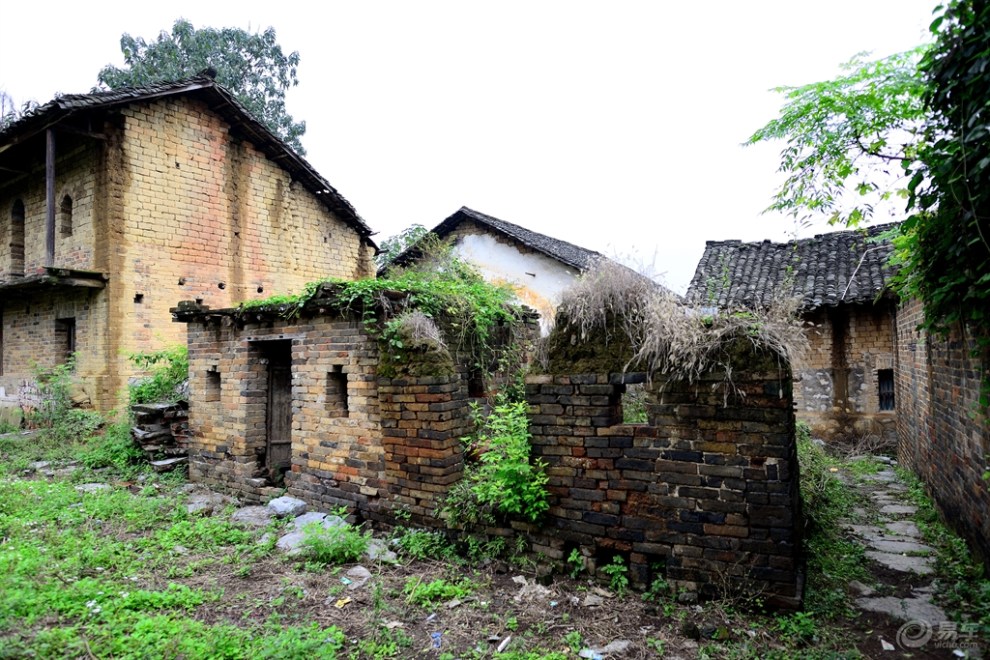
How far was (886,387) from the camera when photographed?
36.7ft

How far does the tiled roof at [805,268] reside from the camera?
11.4m

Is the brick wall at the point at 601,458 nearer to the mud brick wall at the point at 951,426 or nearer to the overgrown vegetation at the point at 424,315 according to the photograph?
the overgrown vegetation at the point at 424,315

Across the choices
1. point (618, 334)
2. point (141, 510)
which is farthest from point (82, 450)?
point (618, 334)

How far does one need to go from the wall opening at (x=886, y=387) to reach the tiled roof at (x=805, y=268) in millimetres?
1630

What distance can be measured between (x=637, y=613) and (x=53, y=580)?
14.6 feet

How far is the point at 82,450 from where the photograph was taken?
30.1 ft

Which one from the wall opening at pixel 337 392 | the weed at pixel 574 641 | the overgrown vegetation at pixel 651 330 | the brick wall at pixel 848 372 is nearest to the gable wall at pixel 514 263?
the brick wall at pixel 848 372

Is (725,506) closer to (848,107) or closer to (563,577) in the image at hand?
(563,577)

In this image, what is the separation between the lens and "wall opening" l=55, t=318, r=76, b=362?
11609 millimetres

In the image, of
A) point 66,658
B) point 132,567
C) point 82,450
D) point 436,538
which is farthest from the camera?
point 82,450

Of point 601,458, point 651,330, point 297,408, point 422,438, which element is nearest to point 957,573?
point 601,458

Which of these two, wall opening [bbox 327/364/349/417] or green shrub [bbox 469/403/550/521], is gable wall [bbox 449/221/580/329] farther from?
green shrub [bbox 469/403/550/521]

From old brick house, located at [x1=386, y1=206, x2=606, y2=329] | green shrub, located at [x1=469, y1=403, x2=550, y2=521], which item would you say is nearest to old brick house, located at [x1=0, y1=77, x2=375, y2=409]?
old brick house, located at [x1=386, y1=206, x2=606, y2=329]

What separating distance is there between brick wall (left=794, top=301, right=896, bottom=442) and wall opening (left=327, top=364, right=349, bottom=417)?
936cm
